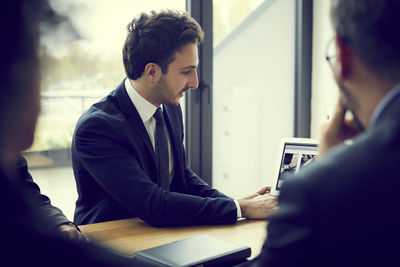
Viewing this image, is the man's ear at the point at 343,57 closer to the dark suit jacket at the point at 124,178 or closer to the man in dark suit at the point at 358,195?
the man in dark suit at the point at 358,195

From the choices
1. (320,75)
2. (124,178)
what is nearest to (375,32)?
(124,178)

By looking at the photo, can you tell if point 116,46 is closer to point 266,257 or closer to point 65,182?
point 65,182

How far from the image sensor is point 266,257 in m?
0.71

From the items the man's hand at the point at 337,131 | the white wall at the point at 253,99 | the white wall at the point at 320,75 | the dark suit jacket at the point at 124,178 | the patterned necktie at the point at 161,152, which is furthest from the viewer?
the white wall at the point at 320,75

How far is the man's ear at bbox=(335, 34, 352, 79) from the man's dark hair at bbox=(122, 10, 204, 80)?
138 cm

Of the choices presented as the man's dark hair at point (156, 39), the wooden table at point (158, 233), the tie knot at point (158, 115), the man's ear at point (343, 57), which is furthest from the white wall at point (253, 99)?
the man's ear at point (343, 57)

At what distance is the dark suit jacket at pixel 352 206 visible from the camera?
59 centimetres

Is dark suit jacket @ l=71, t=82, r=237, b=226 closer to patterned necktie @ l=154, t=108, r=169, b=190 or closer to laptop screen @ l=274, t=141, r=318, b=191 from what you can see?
patterned necktie @ l=154, t=108, r=169, b=190

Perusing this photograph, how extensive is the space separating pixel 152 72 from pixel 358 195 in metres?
1.61

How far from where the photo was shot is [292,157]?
5.79 feet

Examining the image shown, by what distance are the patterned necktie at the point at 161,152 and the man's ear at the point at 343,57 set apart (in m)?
1.18

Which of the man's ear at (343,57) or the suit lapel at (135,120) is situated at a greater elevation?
the man's ear at (343,57)

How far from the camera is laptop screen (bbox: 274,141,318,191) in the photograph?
1.75 meters

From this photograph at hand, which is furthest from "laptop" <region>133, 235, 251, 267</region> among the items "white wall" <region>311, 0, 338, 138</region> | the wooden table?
"white wall" <region>311, 0, 338, 138</region>
